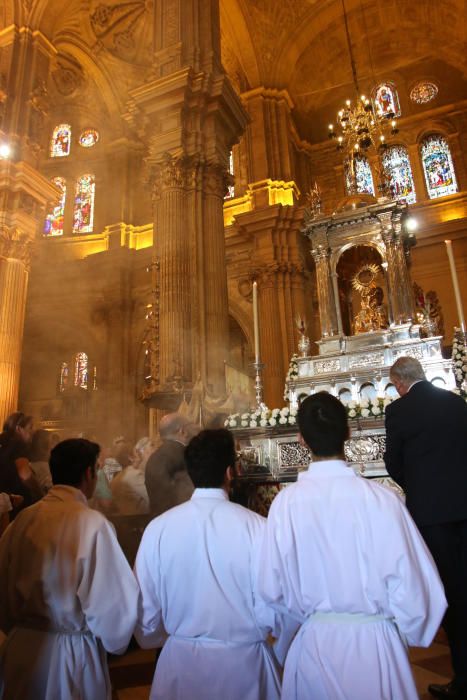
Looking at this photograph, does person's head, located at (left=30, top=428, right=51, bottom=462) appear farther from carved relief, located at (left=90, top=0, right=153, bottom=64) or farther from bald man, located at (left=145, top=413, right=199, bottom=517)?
carved relief, located at (left=90, top=0, right=153, bottom=64)

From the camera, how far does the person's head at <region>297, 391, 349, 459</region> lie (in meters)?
1.73

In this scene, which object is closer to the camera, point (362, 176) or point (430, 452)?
point (430, 452)

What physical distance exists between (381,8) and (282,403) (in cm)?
1399

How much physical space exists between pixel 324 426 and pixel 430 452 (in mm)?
1355

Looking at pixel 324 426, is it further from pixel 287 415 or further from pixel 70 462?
pixel 287 415

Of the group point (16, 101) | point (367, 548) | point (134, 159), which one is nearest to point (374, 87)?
point (134, 159)

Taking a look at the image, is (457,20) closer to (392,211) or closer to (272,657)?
(392,211)

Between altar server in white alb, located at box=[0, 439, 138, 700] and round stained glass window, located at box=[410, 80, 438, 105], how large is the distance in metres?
20.6

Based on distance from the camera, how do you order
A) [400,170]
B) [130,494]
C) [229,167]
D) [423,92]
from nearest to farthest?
[130,494] < [229,167] < [400,170] < [423,92]

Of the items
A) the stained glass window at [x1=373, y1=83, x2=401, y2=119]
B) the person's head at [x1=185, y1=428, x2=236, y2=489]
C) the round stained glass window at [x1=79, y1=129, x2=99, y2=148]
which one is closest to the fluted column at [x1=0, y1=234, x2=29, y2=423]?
the round stained glass window at [x1=79, y1=129, x2=99, y2=148]

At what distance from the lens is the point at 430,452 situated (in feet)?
9.23

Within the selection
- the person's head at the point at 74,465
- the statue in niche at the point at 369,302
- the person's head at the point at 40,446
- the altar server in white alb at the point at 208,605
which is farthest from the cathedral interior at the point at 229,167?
the altar server in white alb at the point at 208,605

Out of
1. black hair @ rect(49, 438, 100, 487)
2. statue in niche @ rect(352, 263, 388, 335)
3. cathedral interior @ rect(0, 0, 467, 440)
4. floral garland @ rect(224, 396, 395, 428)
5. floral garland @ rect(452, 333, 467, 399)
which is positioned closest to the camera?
black hair @ rect(49, 438, 100, 487)

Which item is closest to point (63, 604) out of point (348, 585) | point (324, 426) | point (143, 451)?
point (348, 585)
